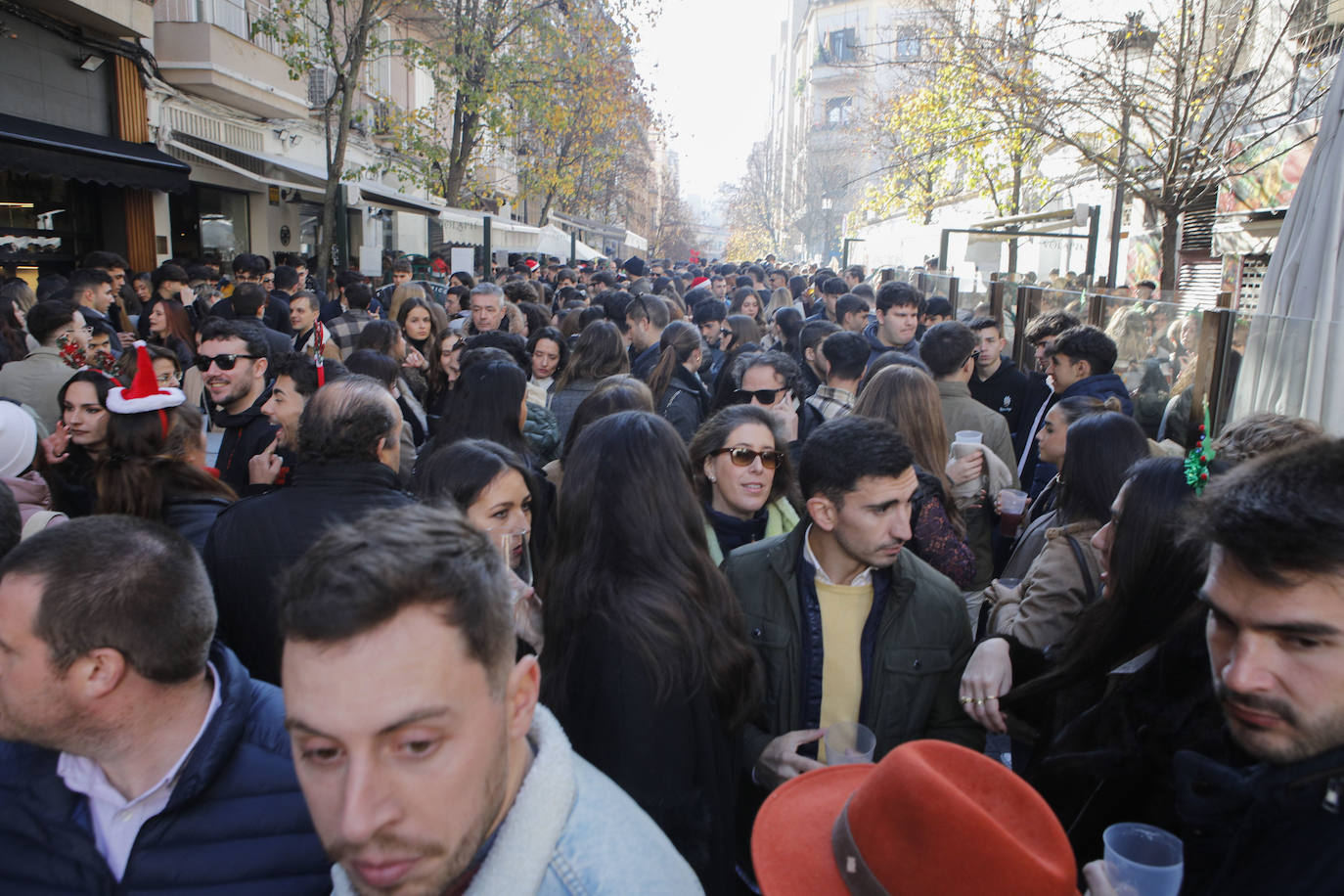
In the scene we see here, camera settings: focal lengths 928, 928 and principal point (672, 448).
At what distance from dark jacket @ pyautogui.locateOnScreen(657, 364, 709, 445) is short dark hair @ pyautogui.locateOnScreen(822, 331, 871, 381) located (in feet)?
3.06

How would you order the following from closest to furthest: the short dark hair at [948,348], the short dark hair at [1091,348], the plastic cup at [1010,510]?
the plastic cup at [1010,510] < the short dark hair at [948,348] < the short dark hair at [1091,348]

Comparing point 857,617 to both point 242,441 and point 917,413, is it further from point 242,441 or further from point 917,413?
point 242,441

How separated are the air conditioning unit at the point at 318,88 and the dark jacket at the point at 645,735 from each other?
21.7 meters

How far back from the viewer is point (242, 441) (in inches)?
179

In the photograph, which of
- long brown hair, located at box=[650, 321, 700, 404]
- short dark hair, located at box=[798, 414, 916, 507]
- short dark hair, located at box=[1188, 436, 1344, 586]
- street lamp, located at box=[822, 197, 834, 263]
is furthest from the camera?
street lamp, located at box=[822, 197, 834, 263]

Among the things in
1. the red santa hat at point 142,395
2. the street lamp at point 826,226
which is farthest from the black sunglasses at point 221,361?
the street lamp at point 826,226

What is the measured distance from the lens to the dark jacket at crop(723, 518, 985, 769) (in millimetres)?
2670

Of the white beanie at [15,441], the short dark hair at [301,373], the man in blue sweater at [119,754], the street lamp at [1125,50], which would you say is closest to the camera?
the man in blue sweater at [119,754]

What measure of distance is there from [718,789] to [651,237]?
81.8 m

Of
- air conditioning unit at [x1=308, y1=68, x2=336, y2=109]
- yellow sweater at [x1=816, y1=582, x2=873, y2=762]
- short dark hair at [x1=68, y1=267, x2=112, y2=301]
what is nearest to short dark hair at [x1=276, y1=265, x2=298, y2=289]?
short dark hair at [x1=68, y1=267, x2=112, y2=301]

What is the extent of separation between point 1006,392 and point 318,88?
1970 cm

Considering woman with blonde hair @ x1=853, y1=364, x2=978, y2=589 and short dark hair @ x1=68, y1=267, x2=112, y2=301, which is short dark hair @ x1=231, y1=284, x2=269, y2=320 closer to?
short dark hair @ x1=68, y1=267, x2=112, y2=301

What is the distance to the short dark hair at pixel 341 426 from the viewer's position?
293 cm

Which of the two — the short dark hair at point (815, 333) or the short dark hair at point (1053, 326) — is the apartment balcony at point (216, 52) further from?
the short dark hair at point (1053, 326)
